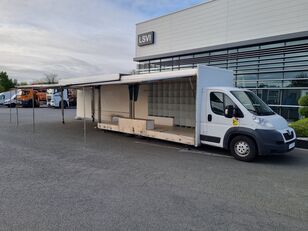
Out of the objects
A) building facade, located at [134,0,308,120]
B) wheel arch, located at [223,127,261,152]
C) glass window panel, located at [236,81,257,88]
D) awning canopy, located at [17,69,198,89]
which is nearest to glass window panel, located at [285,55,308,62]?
building facade, located at [134,0,308,120]

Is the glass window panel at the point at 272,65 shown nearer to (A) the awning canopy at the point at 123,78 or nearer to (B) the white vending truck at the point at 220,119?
(B) the white vending truck at the point at 220,119

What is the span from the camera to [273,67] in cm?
1470

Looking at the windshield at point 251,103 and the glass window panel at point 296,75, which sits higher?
the glass window panel at point 296,75

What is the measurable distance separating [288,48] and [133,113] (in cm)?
905

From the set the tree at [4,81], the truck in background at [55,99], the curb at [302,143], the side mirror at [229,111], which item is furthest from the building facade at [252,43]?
the tree at [4,81]

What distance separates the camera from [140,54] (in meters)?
22.5

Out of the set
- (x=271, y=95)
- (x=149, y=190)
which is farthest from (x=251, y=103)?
(x=271, y=95)

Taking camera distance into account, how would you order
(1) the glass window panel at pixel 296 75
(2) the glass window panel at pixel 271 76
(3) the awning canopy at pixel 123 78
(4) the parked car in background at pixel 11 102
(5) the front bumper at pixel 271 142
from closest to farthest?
(5) the front bumper at pixel 271 142 < (3) the awning canopy at pixel 123 78 < (1) the glass window panel at pixel 296 75 < (2) the glass window panel at pixel 271 76 < (4) the parked car in background at pixel 11 102

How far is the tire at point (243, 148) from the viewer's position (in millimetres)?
6895

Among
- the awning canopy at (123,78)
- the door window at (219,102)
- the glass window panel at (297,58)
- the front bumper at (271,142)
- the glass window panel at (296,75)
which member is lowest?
the front bumper at (271,142)

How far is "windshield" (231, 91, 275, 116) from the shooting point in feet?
23.4

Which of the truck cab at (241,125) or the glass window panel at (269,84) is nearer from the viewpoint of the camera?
the truck cab at (241,125)

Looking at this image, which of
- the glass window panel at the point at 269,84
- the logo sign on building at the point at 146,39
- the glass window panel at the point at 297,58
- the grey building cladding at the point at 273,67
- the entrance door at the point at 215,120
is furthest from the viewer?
the logo sign on building at the point at 146,39

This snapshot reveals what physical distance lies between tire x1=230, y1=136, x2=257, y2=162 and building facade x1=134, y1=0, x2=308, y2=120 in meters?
8.43
